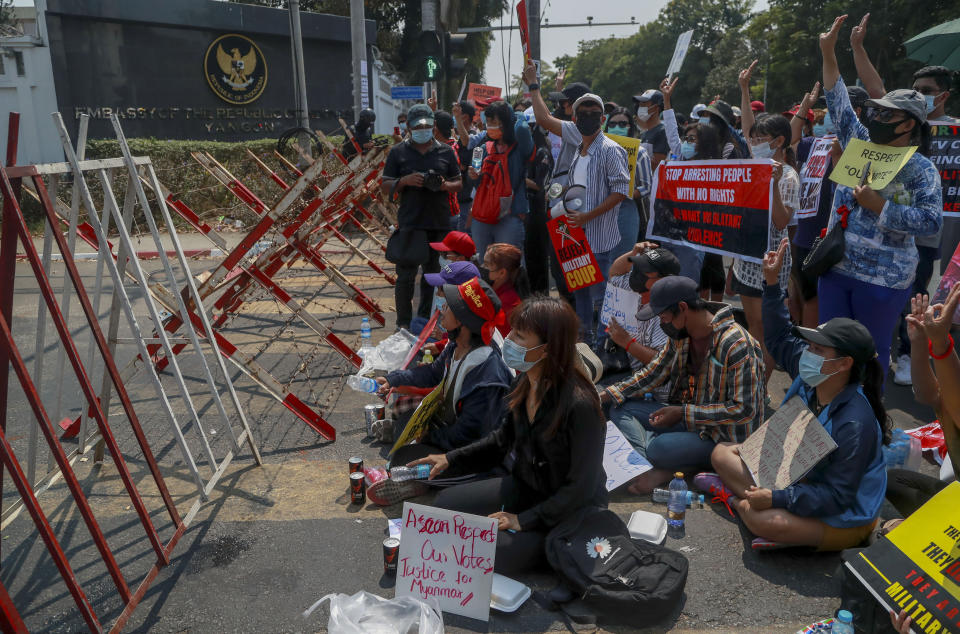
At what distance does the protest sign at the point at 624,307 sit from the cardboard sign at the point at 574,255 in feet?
2.40

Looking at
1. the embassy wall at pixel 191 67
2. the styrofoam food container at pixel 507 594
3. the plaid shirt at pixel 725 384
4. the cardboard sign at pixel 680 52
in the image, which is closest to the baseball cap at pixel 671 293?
the plaid shirt at pixel 725 384

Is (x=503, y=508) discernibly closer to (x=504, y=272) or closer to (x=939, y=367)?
(x=939, y=367)

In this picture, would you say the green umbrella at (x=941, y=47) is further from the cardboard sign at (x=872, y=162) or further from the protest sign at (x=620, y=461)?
the protest sign at (x=620, y=461)

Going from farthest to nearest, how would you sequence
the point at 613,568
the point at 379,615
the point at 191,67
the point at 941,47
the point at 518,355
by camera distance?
the point at 191,67 < the point at 941,47 < the point at 518,355 < the point at 613,568 < the point at 379,615

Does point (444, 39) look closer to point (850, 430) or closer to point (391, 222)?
point (391, 222)

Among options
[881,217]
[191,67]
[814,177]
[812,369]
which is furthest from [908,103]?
[191,67]

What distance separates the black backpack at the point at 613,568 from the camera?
2.83 meters

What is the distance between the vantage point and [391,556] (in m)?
3.21

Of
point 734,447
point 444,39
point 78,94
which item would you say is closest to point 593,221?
point 734,447

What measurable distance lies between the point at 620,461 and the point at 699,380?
2.05ft

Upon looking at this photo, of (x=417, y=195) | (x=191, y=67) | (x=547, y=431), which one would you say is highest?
(x=191, y=67)

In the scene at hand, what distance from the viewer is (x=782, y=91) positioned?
A: 3441 cm

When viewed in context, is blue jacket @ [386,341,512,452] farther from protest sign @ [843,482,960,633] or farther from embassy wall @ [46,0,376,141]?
embassy wall @ [46,0,376,141]

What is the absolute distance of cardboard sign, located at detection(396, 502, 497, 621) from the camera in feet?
9.45
